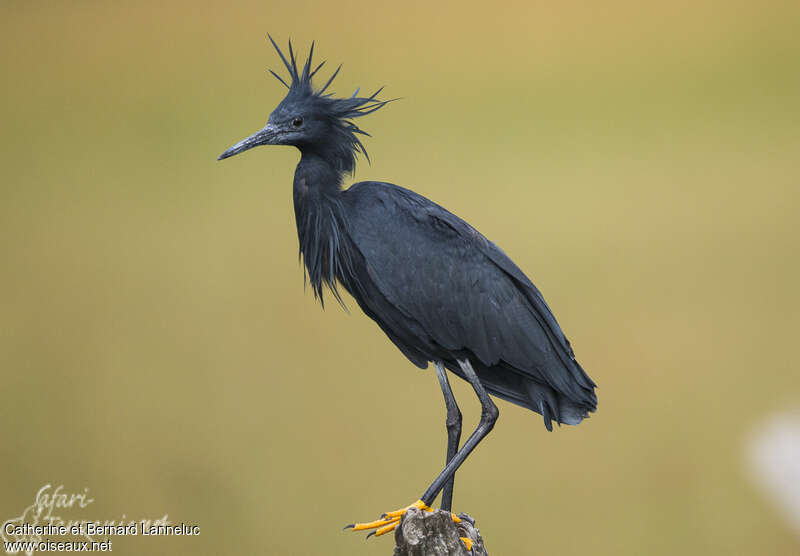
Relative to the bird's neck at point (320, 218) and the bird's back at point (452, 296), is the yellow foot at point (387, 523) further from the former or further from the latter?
the bird's neck at point (320, 218)

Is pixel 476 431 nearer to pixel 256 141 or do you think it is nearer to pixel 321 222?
pixel 321 222

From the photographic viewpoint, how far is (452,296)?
7.91 ft

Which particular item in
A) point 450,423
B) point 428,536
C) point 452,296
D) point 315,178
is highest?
point 315,178

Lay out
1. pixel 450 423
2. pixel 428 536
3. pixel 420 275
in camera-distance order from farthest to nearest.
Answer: pixel 450 423
pixel 420 275
pixel 428 536

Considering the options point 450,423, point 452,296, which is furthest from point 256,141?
point 450,423

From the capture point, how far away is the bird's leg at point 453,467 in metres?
2.41

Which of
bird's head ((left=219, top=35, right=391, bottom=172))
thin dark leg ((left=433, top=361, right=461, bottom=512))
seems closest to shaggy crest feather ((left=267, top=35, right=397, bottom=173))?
bird's head ((left=219, top=35, right=391, bottom=172))

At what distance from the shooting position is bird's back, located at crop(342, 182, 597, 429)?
94.0 inches

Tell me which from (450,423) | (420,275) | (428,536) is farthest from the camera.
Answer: (450,423)

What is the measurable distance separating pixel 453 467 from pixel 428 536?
0.84ft

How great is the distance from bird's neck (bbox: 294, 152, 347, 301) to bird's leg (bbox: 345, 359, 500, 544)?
0.50 meters

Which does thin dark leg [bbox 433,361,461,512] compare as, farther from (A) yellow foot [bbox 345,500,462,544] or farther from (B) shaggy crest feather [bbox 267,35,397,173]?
(B) shaggy crest feather [bbox 267,35,397,173]

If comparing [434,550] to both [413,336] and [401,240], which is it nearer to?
[413,336]

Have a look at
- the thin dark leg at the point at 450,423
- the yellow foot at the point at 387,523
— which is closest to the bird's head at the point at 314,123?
the thin dark leg at the point at 450,423
